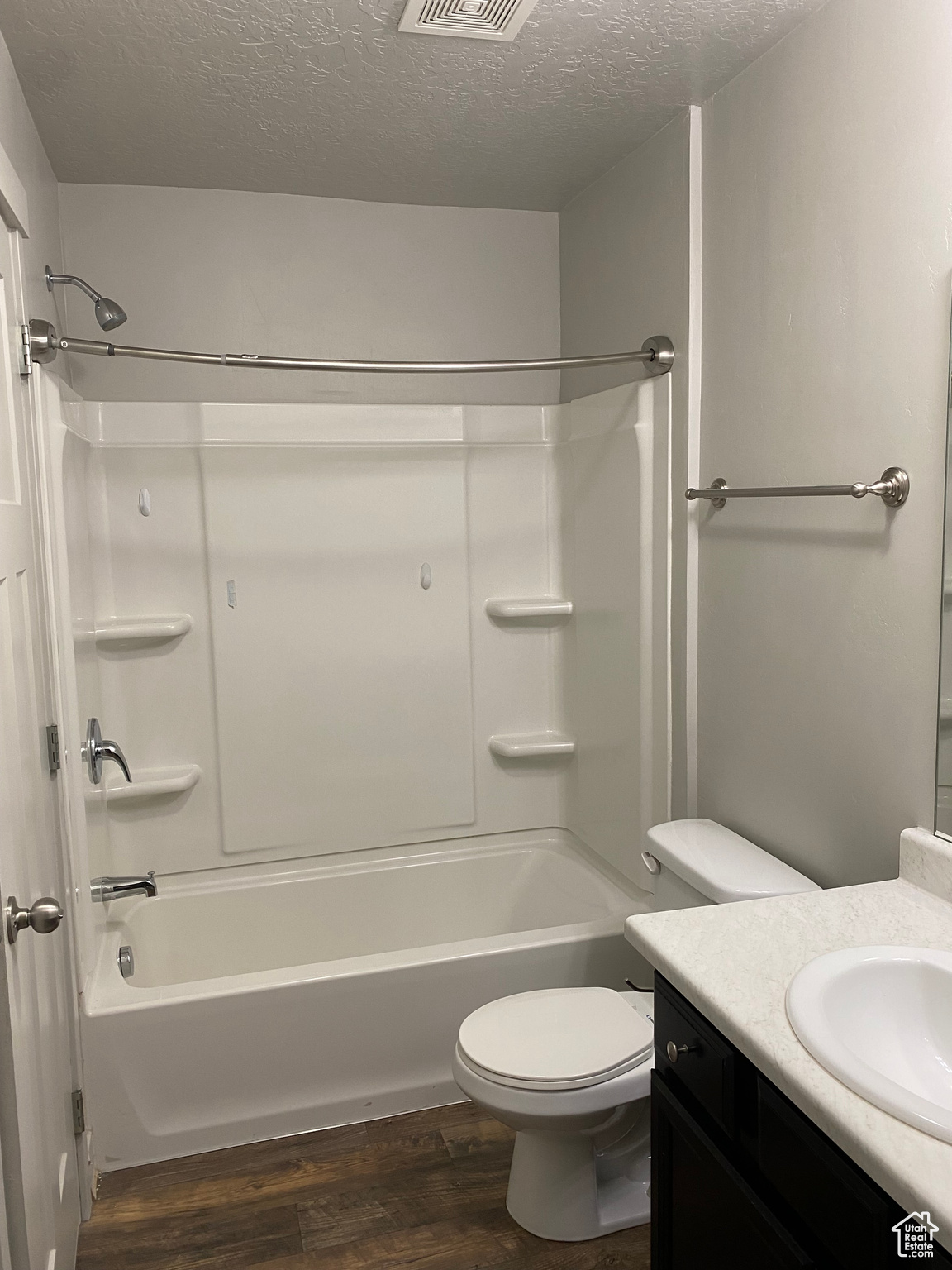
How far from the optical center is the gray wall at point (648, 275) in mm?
2311

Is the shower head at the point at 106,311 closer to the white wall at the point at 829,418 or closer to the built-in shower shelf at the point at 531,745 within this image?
the white wall at the point at 829,418

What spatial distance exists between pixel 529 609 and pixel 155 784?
1221 millimetres

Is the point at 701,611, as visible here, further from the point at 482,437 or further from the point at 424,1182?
the point at 424,1182

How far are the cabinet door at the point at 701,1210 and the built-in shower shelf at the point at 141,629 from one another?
1805 mm

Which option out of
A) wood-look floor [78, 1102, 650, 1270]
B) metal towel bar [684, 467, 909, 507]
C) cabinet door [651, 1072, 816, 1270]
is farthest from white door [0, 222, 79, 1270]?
metal towel bar [684, 467, 909, 507]

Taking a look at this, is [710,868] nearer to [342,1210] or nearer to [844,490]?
[844,490]

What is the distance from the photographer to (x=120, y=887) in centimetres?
230

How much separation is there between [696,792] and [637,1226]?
96cm

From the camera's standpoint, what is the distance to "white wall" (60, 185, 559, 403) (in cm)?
271

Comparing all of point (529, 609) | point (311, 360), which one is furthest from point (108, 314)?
point (529, 609)

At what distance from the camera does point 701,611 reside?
7.68ft

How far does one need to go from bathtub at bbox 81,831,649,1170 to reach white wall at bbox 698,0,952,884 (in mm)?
682

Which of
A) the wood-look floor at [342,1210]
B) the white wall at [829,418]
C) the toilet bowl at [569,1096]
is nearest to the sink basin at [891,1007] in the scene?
the white wall at [829,418]

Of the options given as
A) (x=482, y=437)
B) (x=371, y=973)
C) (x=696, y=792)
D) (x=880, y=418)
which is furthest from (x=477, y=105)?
(x=371, y=973)
